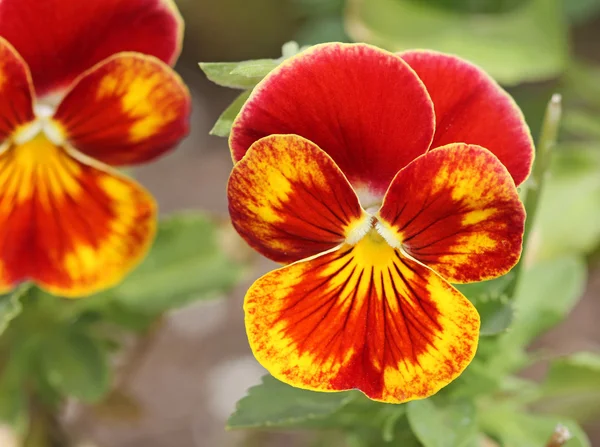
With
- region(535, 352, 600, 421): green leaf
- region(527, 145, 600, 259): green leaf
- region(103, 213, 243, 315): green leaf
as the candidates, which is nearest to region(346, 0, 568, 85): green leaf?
region(527, 145, 600, 259): green leaf

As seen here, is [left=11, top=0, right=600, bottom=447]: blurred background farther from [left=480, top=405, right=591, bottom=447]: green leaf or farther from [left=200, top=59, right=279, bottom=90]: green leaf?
[left=200, top=59, right=279, bottom=90]: green leaf

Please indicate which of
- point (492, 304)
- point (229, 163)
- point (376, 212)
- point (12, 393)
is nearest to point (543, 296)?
point (492, 304)

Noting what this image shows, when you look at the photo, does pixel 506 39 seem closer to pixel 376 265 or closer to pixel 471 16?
pixel 471 16

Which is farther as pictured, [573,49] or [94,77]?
[573,49]

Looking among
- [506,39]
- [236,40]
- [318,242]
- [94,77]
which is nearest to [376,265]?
[318,242]

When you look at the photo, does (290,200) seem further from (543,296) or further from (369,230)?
(543,296)
